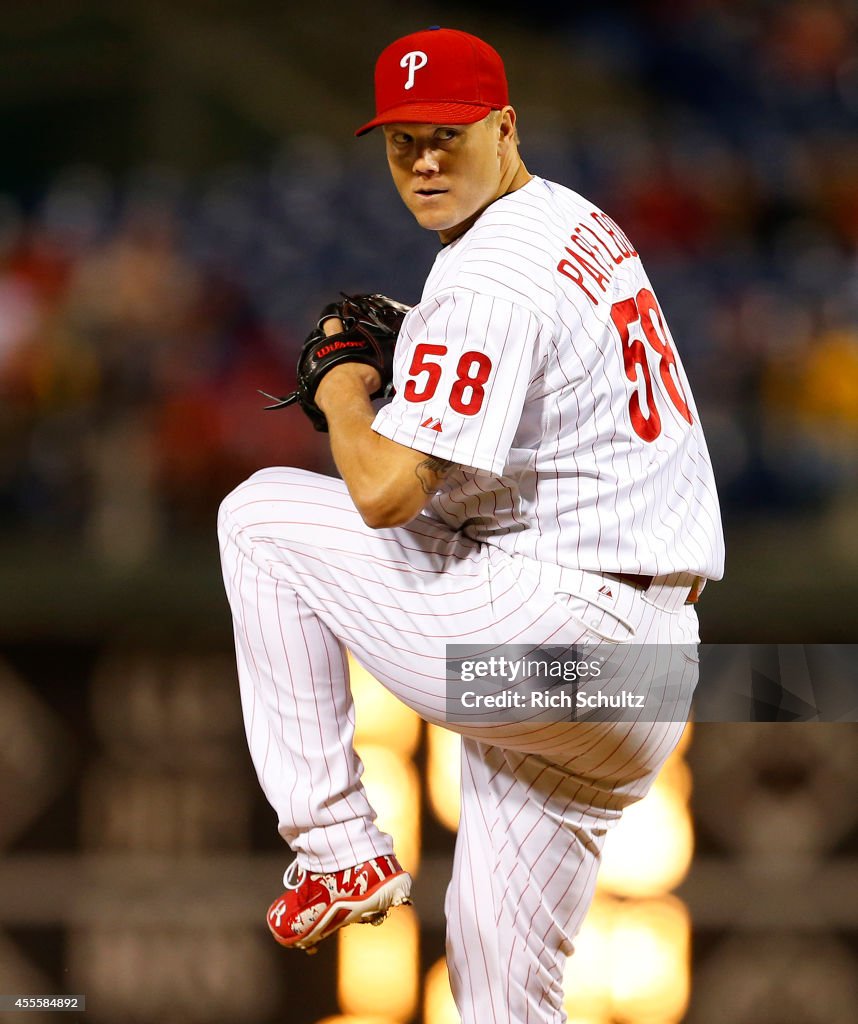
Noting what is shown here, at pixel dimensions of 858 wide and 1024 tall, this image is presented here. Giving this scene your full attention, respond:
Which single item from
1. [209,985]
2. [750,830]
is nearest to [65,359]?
[209,985]

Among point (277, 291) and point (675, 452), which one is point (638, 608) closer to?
point (675, 452)

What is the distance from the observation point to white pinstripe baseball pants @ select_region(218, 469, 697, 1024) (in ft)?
5.01

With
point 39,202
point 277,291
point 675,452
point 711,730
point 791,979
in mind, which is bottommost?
point 791,979

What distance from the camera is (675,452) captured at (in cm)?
158

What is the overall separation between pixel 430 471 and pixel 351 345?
0.79 feet

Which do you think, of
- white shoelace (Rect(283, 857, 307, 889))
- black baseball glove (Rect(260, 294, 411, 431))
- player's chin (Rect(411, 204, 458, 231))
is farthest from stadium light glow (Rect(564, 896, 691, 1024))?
player's chin (Rect(411, 204, 458, 231))

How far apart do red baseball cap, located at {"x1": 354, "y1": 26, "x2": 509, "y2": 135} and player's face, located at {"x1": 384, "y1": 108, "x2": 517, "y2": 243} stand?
0.02 meters

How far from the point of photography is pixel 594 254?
1559mm

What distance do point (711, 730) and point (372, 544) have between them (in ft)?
4.58

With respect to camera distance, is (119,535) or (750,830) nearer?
(750,830)

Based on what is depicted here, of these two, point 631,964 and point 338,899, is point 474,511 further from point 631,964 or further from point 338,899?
point 631,964

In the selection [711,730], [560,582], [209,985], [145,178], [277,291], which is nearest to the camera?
[560,582]

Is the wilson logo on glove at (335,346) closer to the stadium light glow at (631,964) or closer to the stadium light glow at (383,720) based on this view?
the stadium light glow at (383,720)

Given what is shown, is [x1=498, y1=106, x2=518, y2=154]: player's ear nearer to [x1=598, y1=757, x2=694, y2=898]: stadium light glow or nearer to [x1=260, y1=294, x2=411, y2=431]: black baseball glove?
[x1=260, y1=294, x2=411, y2=431]: black baseball glove
